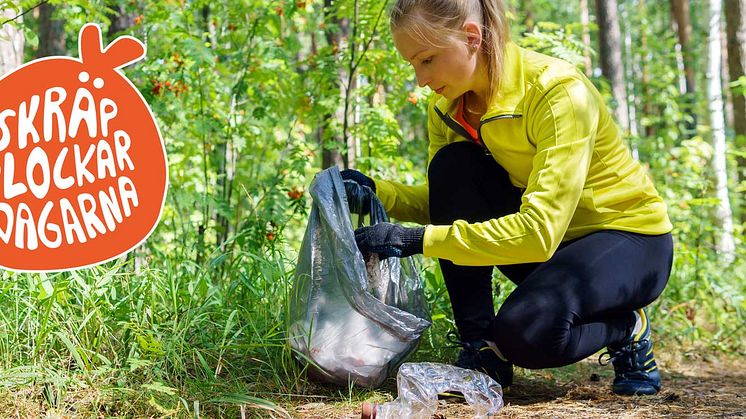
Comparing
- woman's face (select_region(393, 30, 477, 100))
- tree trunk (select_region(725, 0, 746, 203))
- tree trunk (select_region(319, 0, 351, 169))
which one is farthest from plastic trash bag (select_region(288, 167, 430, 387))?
tree trunk (select_region(725, 0, 746, 203))

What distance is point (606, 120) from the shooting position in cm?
215

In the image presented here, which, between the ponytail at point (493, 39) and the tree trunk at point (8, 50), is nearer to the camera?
the ponytail at point (493, 39)

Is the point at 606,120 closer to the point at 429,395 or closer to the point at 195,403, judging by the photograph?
the point at 429,395

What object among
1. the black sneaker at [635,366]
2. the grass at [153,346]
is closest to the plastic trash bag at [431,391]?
the grass at [153,346]

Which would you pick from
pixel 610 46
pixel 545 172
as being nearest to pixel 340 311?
pixel 545 172

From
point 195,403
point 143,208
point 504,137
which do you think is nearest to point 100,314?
point 195,403

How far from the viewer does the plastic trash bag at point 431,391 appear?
1826mm

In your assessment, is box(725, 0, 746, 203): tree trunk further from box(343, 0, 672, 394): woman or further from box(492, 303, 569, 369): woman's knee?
box(492, 303, 569, 369): woman's knee

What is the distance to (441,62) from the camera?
2014mm

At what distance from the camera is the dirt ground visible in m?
1.98

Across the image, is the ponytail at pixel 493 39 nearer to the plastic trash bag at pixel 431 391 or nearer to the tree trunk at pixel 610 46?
the plastic trash bag at pixel 431 391

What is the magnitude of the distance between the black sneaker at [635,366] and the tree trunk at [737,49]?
3788 mm

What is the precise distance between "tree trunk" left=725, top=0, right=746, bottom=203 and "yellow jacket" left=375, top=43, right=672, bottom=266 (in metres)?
3.85

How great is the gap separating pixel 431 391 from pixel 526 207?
1.75 ft
